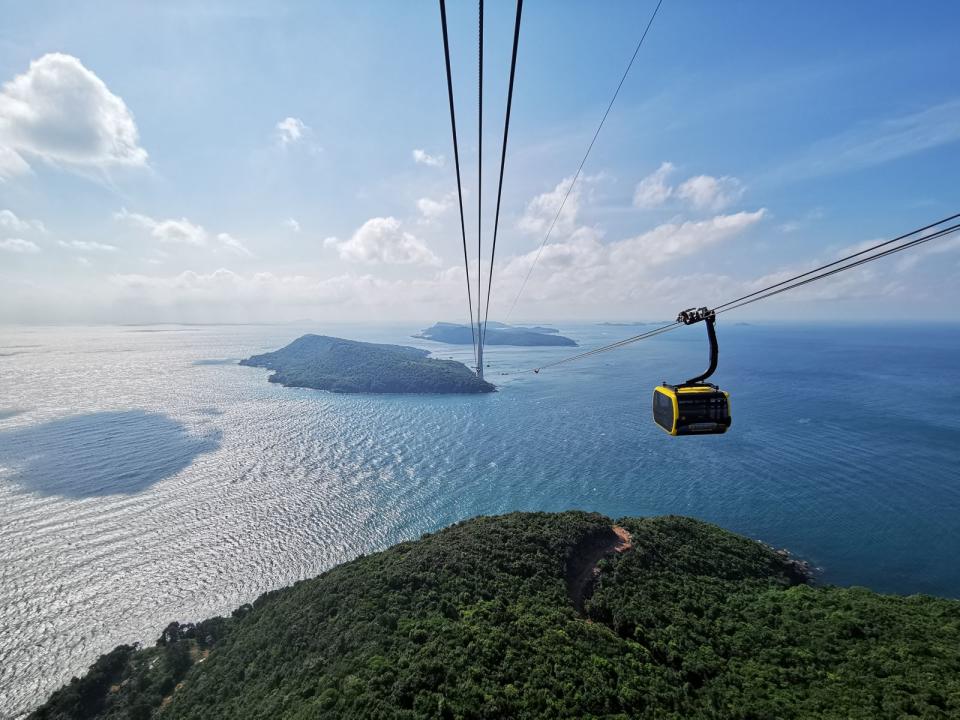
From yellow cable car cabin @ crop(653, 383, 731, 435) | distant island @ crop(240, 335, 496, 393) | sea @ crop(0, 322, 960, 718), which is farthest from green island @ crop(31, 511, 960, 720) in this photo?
distant island @ crop(240, 335, 496, 393)

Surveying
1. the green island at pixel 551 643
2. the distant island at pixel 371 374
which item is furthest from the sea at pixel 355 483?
the distant island at pixel 371 374

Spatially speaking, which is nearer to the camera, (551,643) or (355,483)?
(551,643)

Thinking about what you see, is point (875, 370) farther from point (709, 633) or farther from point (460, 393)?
point (709, 633)

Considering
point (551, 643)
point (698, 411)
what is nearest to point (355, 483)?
point (551, 643)

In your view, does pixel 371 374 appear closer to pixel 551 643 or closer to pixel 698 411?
pixel 551 643

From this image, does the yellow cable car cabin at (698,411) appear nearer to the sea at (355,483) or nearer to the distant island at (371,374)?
the sea at (355,483)

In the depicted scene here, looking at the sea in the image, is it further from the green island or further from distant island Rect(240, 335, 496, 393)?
distant island Rect(240, 335, 496, 393)
